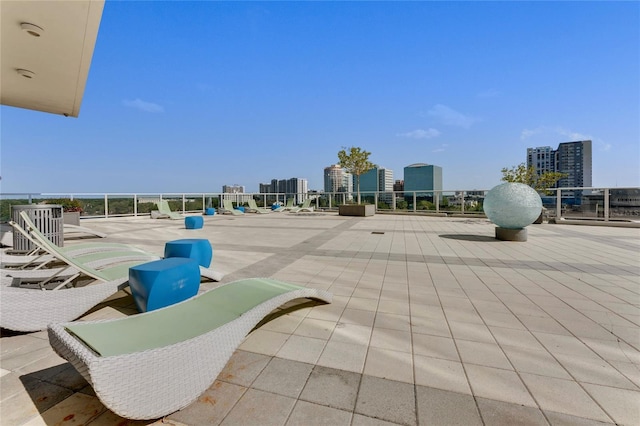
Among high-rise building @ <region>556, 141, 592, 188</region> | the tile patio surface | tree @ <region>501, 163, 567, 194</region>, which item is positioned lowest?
the tile patio surface

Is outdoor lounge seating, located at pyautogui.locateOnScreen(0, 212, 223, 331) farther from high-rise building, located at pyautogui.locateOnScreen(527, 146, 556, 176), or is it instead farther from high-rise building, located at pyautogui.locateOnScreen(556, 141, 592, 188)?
high-rise building, located at pyautogui.locateOnScreen(556, 141, 592, 188)

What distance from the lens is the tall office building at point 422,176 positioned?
25.7 meters

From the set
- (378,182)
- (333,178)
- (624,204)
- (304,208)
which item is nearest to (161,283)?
(624,204)

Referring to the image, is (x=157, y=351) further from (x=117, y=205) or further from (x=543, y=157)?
(x=543, y=157)

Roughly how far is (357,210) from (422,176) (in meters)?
11.7

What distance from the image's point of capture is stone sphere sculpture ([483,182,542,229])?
7.79m

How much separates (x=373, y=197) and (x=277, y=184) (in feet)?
58.9

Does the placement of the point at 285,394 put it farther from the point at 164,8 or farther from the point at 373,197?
the point at 373,197

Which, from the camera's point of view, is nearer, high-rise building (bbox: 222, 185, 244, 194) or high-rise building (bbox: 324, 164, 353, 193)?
high-rise building (bbox: 222, 185, 244, 194)

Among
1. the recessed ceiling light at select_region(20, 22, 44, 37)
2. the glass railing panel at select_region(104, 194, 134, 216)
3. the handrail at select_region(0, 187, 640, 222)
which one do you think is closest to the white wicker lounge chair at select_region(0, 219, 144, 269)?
the recessed ceiling light at select_region(20, 22, 44, 37)

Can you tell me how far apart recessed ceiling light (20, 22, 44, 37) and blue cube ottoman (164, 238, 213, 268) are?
3786mm

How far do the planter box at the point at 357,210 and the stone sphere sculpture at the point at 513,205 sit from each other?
9.47 m

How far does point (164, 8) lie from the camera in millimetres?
9023

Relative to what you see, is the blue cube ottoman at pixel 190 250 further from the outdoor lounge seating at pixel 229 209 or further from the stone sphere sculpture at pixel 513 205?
the outdoor lounge seating at pixel 229 209
